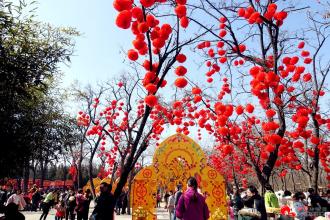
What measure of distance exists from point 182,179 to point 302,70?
11.6 m

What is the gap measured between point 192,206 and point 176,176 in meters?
12.6

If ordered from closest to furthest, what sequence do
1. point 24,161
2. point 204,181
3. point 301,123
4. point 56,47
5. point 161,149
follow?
point 24,161
point 56,47
point 301,123
point 204,181
point 161,149

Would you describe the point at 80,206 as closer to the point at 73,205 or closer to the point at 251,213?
the point at 73,205

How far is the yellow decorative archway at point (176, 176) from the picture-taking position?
15.3 m

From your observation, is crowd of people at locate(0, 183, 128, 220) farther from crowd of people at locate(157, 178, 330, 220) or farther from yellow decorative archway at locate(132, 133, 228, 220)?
yellow decorative archway at locate(132, 133, 228, 220)

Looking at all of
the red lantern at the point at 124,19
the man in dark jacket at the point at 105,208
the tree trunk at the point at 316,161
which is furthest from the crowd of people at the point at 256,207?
the red lantern at the point at 124,19

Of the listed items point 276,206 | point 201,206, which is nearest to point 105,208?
point 201,206

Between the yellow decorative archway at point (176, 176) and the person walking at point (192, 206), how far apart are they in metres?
9.22

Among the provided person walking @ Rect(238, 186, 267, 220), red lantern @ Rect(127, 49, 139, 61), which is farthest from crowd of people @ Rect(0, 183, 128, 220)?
person walking @ Rect(238, 186, 267, 220)

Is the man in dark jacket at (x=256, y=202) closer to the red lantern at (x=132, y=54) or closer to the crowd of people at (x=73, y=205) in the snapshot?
the crowd of people at (x=73, y=205)

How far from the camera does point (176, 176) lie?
18828mm

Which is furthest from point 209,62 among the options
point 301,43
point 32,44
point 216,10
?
point 32,44

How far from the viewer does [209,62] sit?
36.4ft

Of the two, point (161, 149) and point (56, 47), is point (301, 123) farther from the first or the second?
point (161, 149)
